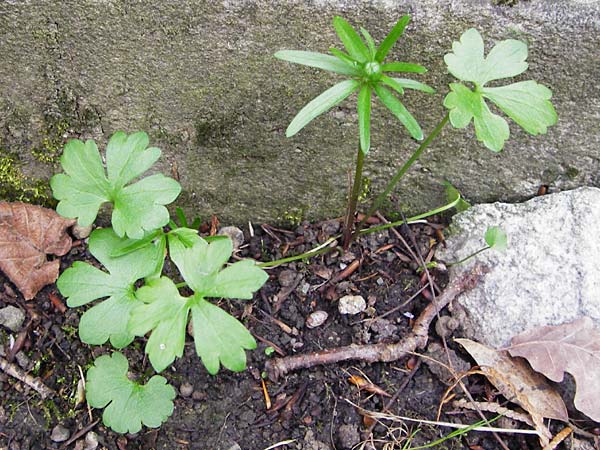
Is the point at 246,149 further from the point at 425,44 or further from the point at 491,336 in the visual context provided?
Answer: the point at 491,336

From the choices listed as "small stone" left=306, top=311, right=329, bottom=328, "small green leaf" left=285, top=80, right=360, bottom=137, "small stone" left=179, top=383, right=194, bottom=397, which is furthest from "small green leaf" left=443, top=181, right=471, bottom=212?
"small stone" left=179, top=383, right=194, bottom=397

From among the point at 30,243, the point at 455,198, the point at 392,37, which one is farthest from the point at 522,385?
the point at 30,243

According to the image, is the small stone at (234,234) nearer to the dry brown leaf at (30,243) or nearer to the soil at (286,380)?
the soil at (286,380)

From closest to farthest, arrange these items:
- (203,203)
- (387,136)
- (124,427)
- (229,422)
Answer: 1. (124,427)
2. (229,422)
3. (387,136)
4. (203,203)

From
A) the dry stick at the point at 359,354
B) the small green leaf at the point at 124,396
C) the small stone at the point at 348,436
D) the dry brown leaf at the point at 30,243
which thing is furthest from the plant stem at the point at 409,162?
the dry brown leaf at the point at 30,243

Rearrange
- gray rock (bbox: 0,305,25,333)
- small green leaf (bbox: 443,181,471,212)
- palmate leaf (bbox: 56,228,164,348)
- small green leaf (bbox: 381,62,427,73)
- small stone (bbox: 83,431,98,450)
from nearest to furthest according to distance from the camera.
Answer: small green leaf (bbox: 381,62,427,73) < palmate leaf (bbox: 56,228,164,348) < small stone (bbox: 83,431,98,450) < gray rock (bbox: 0,305,25,333) < small green leaf (bbox: 443,181,471,212)

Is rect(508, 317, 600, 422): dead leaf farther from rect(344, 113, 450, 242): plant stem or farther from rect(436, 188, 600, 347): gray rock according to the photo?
rect(344, 113, 450, 242): plant stem

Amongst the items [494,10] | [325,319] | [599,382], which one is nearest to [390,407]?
[325,319]
